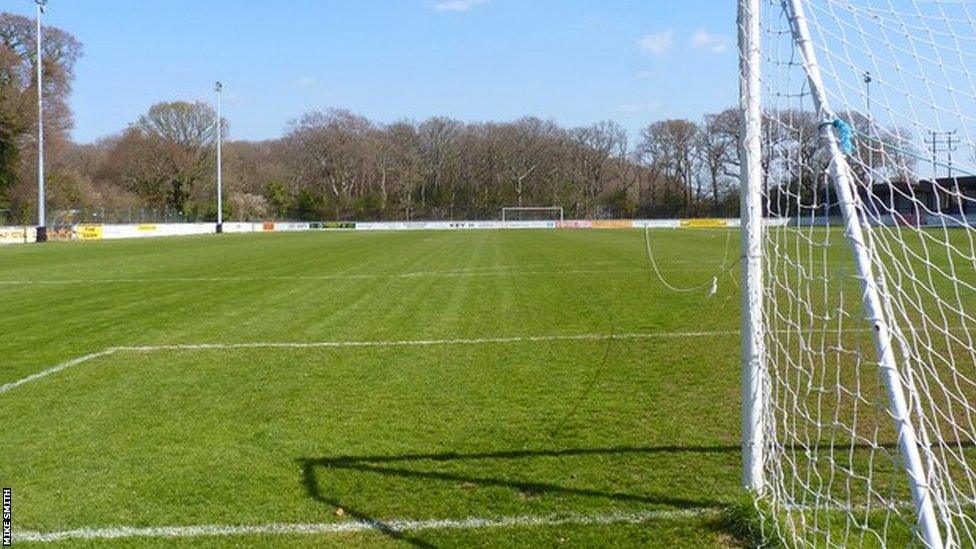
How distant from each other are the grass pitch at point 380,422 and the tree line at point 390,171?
5123cm

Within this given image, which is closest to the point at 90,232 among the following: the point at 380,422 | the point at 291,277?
the point at 291,277

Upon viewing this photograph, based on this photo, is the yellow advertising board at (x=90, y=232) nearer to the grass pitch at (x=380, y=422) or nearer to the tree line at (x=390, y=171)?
the tree line at (x=390, y=171)

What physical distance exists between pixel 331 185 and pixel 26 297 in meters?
81.7

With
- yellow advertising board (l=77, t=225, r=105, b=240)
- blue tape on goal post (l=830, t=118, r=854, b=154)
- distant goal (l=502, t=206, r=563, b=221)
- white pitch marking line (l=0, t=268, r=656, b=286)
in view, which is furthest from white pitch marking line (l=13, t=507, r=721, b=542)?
distant goal (l=502, t=206, r=563, b=221)

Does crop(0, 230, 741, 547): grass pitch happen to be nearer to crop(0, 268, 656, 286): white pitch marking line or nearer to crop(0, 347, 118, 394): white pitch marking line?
crop(0, 347, 118, 394): white pitch marking line

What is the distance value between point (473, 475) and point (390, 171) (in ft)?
303

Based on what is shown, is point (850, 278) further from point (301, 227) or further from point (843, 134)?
point (301, 227)

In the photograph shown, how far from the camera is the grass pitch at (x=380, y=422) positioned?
4.00 m

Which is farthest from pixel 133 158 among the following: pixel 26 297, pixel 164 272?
pixel 26 297

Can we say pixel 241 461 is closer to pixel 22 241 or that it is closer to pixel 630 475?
pixel 630 475

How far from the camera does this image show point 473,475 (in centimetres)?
460

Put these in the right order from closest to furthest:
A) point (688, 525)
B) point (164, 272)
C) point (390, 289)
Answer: point (688, 525) < point (390, 289) < point (164, 272)

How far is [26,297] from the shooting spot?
14.3m

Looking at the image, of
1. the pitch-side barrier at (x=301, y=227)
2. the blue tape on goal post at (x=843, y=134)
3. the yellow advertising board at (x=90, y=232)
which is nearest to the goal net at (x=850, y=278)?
the blue tape on goal post at (x=843, y=134)
